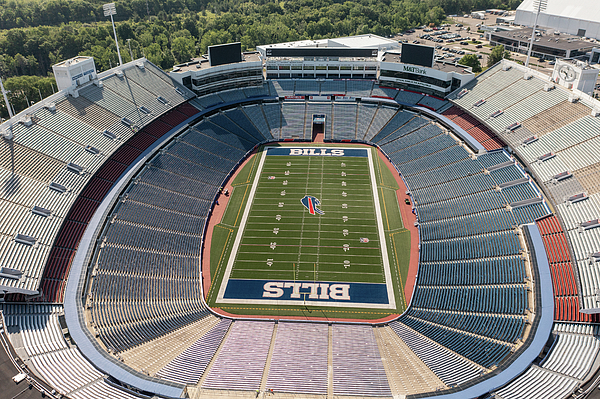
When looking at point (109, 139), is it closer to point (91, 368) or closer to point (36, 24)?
point (91, 368)

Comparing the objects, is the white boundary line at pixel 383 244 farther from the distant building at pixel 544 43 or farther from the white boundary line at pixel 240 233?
the distant building at pixel 544 43

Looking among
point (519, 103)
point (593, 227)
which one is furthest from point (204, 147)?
point (593, 227)

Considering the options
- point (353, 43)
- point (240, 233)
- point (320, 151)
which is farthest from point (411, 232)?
point (353, 43)

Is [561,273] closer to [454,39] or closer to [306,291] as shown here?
[306,291]

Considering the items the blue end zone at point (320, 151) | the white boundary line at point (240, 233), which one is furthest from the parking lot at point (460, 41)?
the white boundary line at point (240, 233)

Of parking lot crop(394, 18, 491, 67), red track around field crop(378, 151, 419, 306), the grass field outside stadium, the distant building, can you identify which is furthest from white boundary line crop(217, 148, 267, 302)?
the distant building
